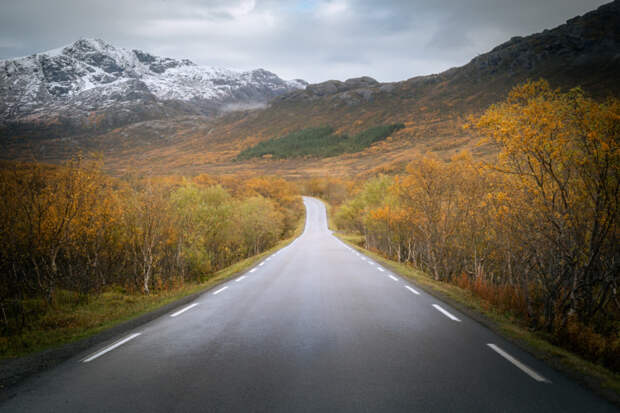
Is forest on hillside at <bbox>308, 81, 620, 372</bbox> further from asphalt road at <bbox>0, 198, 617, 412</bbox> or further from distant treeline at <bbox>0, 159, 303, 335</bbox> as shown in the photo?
distant treeline at <bbox>0, 159, 303, 335</bbox>

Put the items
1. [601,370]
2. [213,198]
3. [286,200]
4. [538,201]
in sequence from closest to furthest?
[601,370] → [538,201] → [213,198] → [286,200]

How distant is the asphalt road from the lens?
10.3 ft

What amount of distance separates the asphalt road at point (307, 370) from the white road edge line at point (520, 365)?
0.02 m

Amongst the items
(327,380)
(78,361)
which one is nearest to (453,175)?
(327,380)

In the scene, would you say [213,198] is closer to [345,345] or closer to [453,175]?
[453,175]

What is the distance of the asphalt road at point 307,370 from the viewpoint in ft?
10.3

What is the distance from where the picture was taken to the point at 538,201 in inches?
277

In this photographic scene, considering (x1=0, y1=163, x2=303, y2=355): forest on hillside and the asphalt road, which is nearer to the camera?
the asphalt road

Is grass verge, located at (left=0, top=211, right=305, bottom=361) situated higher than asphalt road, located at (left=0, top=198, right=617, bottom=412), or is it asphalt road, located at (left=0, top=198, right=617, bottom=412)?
asphalt road, located at (left=0, top=198, right=617, bottom=412)

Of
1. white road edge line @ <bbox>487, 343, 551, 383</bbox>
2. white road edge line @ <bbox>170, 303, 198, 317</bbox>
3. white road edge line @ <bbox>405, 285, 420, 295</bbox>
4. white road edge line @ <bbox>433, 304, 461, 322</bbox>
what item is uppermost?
white road edge line @ <bbox>487, 343, 551, 383</bbox>

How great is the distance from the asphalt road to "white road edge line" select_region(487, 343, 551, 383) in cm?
2

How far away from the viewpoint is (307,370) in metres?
3.87

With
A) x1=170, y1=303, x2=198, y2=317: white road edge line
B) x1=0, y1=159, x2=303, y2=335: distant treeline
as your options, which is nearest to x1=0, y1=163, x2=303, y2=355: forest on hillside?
x1=0, y1=159, x2=303, y2=335: distant treeline

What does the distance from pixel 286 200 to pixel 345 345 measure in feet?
230
